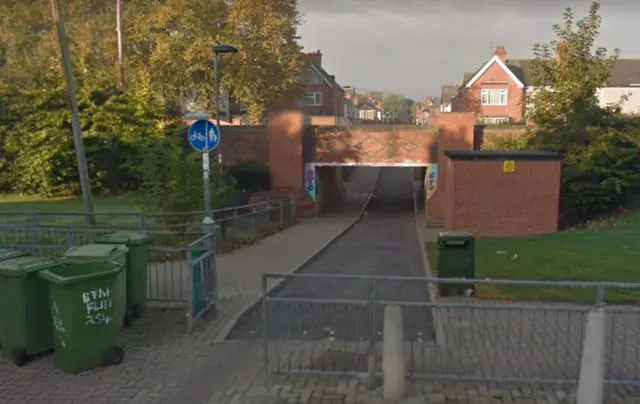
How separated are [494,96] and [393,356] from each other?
52573 mm

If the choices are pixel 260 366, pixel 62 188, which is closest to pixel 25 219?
pixel 62 188

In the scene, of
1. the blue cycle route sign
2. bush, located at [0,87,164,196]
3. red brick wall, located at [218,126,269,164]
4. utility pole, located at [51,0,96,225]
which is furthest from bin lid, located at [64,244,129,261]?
red brick wall, located at [218,126,269,164]

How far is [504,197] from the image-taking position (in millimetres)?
16266

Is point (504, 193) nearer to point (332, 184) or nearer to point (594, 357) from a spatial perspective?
point (594, 357)

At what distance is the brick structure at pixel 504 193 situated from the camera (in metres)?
16.0

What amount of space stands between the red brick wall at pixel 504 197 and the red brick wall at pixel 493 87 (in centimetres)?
3821

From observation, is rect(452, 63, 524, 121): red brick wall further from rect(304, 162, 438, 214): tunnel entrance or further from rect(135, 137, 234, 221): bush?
rect(135, 137, 234, 221): bush

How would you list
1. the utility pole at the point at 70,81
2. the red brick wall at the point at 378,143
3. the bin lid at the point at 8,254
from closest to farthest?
the bin lid at the point at 8,254 < the utility pole at the point at 70,81 < the red brick wall at the point at 378,143

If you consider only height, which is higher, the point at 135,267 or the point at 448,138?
the point at 448,138

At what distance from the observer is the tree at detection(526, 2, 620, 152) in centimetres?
2038

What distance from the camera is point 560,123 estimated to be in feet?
69.4

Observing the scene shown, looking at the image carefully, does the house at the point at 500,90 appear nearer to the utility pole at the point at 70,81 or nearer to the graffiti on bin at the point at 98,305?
the utility pole at the point at 70,81

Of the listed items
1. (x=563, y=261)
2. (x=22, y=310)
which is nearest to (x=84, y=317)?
(x=22, y=310)

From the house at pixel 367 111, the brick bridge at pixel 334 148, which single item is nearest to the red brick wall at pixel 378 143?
the brick bridge at pixel 334 148
